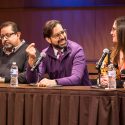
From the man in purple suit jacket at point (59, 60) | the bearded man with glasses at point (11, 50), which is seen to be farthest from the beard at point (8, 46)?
the man in purple suit jacket at point (59, 60)

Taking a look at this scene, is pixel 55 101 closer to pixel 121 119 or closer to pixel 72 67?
pixel 121 119

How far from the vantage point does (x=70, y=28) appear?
5.14m

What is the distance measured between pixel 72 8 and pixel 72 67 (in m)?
2.23

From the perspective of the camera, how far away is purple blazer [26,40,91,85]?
10.00ft

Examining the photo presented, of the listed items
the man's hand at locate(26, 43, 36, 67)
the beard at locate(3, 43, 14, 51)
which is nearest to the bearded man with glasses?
the beard at locate(3, 43, 14, 51)

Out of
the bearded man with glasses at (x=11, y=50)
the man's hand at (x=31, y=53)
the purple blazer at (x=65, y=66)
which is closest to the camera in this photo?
the man's hand at (x=31, y=53)

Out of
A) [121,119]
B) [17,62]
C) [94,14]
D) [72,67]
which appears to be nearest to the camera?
[121,119]

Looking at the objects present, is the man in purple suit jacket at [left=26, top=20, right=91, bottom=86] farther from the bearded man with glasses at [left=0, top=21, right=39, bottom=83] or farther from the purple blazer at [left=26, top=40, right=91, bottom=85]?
the bearded man with glasses at [left=0, top=21, right=39, bottom=83]

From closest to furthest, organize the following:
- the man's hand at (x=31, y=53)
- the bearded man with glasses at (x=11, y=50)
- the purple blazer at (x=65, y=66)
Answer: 1. the man's hand at (x=31, y=53)
2. the purple blazer at (x=65, y=66)
3. the bearded man with glasses at (x=11, y=50)

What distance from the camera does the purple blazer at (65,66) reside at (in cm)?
305

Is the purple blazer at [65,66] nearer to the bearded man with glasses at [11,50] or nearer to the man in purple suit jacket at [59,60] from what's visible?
the man in purple suit jacket at [59,60]

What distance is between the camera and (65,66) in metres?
3.13

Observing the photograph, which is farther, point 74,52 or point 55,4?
point 55,4

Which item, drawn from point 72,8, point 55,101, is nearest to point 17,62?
point 55,101
